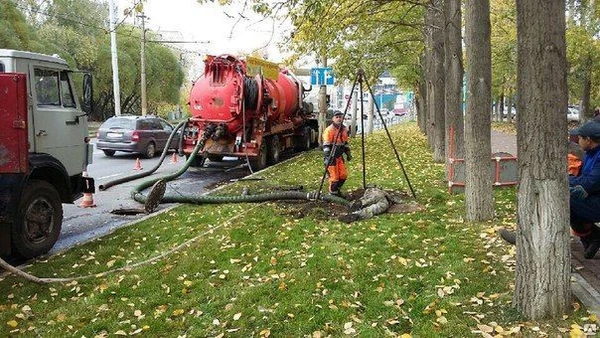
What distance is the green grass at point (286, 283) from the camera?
4570mm

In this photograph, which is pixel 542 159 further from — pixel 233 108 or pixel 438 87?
pixel 233 108

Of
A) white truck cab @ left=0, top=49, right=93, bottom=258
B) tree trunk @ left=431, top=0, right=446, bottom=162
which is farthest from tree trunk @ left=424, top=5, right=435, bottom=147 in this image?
white truck cab @ left=0, top=49, right=93, bottom=258

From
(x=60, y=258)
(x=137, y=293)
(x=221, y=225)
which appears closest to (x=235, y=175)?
(x=221, y=225)

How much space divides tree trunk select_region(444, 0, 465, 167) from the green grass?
2903mm

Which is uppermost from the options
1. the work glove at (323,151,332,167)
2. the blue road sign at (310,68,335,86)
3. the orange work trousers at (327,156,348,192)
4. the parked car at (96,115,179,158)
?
the blue road sign at (310,68,335,86)

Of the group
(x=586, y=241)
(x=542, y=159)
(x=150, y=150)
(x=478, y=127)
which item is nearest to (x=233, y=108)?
(x=150, y=150)

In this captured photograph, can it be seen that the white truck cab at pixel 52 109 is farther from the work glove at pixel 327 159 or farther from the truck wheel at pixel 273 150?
the truck wheel at pixel 273 150

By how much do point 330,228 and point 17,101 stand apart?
13.9 ft

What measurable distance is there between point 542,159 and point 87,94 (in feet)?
21.2

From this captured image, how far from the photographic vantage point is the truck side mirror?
8.05 meters

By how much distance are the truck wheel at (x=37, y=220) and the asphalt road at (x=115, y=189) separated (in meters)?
0.33

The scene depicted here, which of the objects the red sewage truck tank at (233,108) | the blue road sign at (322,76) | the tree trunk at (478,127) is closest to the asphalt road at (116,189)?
the red sewage truck tank at (233,108)

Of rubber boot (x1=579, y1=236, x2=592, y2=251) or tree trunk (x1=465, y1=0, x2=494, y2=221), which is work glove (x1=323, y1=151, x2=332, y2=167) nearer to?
tree trunk (x1=465, y1=0, x2=494, y2=221)

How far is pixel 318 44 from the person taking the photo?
1416 centimetres
